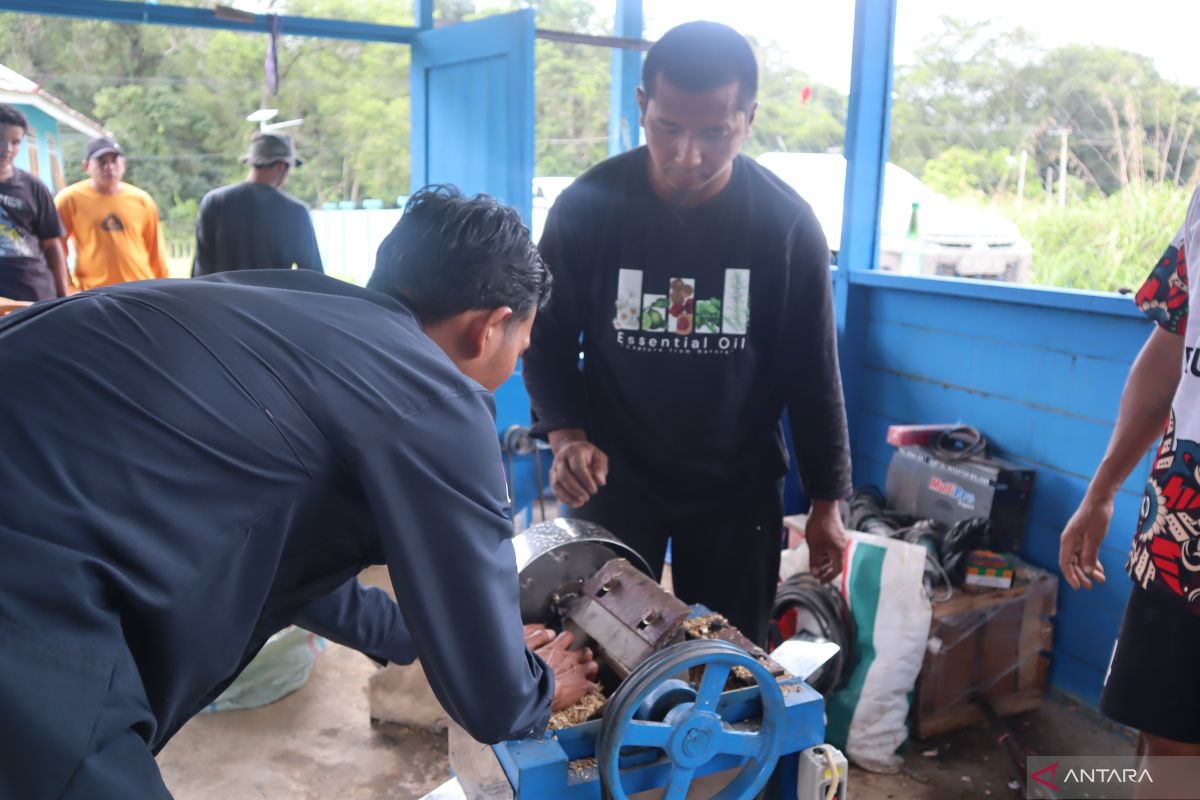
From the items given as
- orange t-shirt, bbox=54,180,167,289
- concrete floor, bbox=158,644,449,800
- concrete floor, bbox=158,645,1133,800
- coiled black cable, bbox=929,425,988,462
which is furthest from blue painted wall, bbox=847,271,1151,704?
orange t-shirt, bbox=54,180,167,289

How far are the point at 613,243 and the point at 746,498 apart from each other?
22.3 inches

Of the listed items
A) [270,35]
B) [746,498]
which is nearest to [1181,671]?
[746,498]

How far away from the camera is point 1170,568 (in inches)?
52.8

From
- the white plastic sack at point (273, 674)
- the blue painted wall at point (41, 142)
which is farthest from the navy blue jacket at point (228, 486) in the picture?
the blue painted wall at point (41, 142)

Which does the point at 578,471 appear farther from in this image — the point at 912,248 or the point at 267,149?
the point at 267,149

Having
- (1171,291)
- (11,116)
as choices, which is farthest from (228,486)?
(11,116)

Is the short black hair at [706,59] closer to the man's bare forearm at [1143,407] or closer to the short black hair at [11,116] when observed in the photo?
the man's bare forearm at [1143,407]

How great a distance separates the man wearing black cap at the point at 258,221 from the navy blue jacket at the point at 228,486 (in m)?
2.95

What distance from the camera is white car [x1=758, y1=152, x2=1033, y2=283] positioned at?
3.14 meters

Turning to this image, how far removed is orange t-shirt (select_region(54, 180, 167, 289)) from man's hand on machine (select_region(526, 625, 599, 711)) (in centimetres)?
359

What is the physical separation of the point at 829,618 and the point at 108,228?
11.7ft

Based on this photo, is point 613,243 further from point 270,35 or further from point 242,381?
point 270,35

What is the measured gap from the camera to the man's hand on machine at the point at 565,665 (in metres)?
1.22

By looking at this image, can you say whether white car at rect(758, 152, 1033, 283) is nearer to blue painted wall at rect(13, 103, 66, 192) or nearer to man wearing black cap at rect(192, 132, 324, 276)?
man wearing black cap at rect(192, 132, 324, 276)
